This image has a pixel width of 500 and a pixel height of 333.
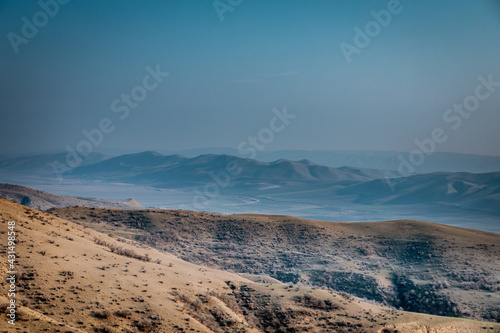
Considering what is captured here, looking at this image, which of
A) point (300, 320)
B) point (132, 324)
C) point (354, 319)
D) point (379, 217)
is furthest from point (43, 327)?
point (379, 217)

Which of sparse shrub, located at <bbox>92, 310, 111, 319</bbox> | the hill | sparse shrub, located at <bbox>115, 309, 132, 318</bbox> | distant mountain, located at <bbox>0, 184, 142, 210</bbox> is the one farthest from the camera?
A: distant mountain, located at <bbox>0, 184, 142, 210</bbox>

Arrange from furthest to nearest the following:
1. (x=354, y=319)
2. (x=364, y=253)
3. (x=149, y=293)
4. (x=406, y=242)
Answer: (x=406, y=242)
(x=364, y=253)
(x=354, y=319)
(x=149, y=293)

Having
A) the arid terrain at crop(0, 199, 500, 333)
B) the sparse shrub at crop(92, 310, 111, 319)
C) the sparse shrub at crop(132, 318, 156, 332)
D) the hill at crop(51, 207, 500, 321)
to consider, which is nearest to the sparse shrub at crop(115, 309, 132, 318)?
the arid terrain at crop(0, 199, 500, 333)

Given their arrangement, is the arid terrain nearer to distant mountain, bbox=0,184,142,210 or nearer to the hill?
the hill

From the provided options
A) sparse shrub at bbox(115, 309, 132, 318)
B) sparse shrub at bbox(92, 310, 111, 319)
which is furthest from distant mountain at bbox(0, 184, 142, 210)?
sparse shrub at bbox(92, 310, 111, 319)

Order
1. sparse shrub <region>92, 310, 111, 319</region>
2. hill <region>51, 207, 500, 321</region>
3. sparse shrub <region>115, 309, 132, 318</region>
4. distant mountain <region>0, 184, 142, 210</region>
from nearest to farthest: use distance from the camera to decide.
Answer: sparse shrub <region>92, 310, 111, 319</region>
sparse shrub <region>115, 309, 132, 318</region>
hill <region>51, 207, 500, 321</region>
distant mountain <region>0, 184, 142, 210</region>

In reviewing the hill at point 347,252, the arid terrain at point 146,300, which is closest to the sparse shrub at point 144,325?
the arid terrain at point 146,300

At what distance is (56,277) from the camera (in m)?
18.4

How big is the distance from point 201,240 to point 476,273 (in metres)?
27.3

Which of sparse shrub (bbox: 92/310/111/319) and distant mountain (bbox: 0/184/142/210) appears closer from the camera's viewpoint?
sparse shrub (bbox: 92/310/111/319)

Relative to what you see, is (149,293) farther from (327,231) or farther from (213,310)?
(327,231)

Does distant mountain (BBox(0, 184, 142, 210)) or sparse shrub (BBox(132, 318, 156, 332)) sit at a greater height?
distant mountain (BBox(0, 184, 142, 210))

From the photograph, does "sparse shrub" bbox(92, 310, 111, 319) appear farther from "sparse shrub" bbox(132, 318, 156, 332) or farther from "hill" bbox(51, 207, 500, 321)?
"hill" bbox(51, 207, 500, 321)

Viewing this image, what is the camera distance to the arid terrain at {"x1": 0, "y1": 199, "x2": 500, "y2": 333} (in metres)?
16.3
